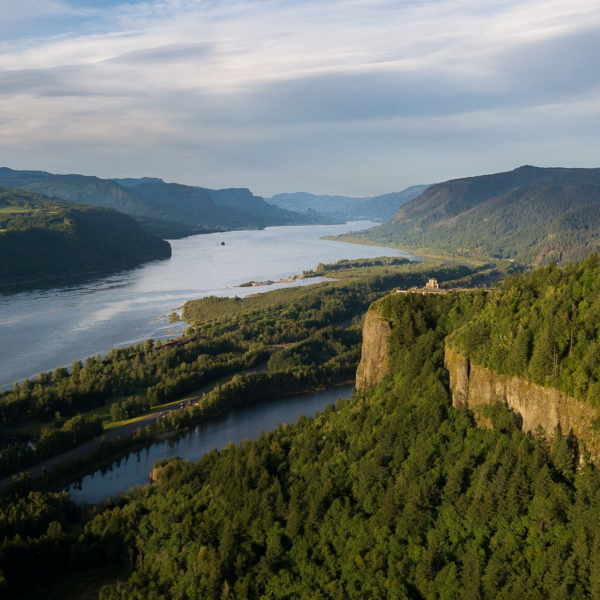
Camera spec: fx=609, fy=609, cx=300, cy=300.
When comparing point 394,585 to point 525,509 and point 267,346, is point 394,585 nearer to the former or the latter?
point 525,509

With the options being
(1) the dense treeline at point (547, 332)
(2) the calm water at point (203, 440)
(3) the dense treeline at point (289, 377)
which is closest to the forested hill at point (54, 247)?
(3) the dense treeline at point (289, 377)

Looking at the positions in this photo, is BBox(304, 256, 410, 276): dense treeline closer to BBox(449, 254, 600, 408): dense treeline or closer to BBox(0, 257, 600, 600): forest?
BBox(0, 257, 600, 600): forest

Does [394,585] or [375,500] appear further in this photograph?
[375,500]

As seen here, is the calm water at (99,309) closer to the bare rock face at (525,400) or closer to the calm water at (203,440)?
the calm water at (203,440)

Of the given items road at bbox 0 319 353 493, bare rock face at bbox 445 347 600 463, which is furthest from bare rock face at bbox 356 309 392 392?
road at bbox 0 319 353 493

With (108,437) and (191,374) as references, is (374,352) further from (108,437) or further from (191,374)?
(191,374)

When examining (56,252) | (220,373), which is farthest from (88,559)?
(56,252)
